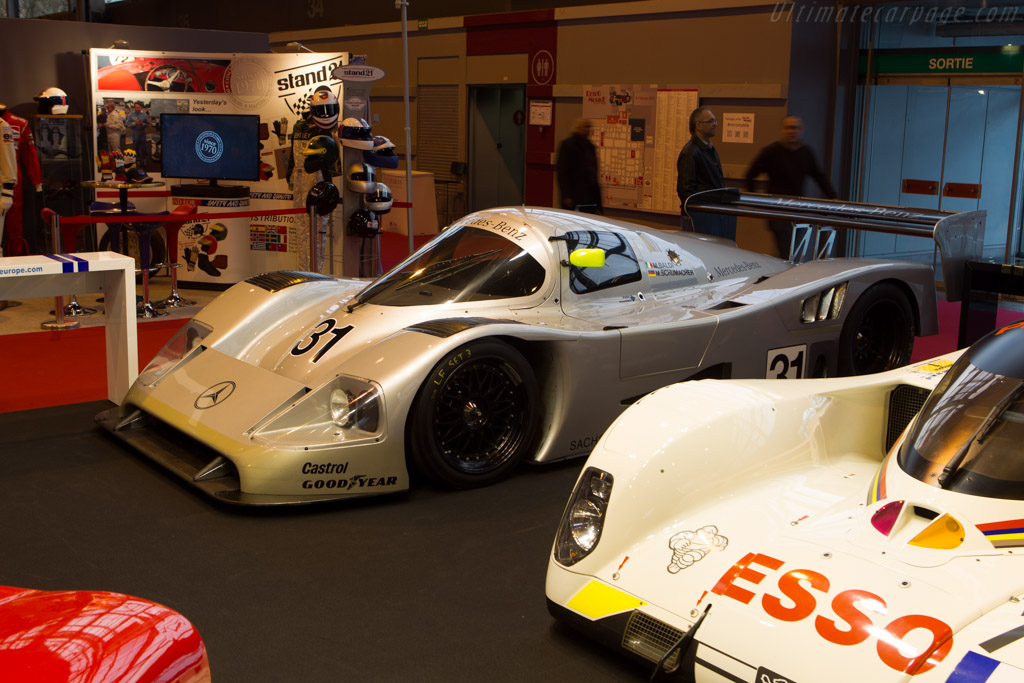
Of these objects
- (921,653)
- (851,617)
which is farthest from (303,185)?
(921,653)

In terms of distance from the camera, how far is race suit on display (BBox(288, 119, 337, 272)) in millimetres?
9227

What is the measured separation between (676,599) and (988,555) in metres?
0.83

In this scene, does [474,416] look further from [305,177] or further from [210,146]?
[210,146]

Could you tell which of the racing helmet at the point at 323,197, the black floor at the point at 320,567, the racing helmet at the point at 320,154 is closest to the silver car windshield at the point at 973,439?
the black floor at the point at 320,567

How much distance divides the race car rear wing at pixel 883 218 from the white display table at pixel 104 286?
357cm

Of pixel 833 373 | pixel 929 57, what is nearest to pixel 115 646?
pixel 833 373

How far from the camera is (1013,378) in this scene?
9.57ft

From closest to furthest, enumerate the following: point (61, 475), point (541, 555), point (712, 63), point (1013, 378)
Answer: point (1013, 378)
point (541, 555)
point (61, 475)
point (712, 63)

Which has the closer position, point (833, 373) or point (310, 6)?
point (833, 373)

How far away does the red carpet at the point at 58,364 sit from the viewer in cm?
603

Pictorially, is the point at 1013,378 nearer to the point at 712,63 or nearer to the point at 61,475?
the point at 61,475

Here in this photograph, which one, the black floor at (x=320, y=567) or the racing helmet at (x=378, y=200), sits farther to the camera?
the racing helmet at (x=378, y=200)

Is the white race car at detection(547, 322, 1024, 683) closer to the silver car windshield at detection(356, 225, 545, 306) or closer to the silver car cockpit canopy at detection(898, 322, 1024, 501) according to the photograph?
the silver car cockpit canopy at detection(898, 322, 1024, 501)

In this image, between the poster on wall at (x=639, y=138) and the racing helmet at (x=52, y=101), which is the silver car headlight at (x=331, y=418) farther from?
the racing helmet at (x=52, y=101)
